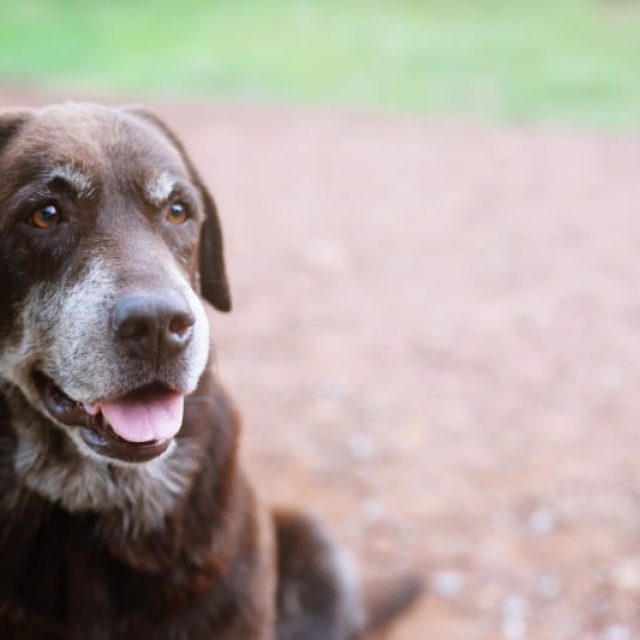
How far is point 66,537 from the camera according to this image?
305cm

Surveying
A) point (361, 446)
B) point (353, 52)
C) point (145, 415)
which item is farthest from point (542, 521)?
point (353, 52)

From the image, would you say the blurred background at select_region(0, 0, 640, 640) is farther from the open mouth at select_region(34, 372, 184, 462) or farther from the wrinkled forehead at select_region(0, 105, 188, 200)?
the wrinkled forehead at select_region(0, 105, 188, 200)

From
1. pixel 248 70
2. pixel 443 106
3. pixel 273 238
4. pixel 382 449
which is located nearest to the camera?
pixel 382 449

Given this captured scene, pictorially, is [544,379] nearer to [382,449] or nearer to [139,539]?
[382,449]

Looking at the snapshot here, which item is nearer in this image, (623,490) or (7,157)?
(7,157)

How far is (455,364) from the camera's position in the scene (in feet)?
21.2

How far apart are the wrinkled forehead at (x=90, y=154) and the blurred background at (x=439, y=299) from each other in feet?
7.40

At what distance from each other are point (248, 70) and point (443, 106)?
3879mm

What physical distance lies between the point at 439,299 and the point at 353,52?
1165 cm

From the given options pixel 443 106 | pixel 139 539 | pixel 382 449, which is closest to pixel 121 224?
pixel 139 539

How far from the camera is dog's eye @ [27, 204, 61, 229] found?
2.83 m

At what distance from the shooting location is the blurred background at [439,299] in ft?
15.4

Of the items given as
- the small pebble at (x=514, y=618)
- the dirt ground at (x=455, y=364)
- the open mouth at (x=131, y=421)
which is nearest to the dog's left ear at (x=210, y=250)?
the open mouth at (x=131, y=421)

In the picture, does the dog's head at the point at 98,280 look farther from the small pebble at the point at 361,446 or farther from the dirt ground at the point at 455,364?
the small pebble at the point at 361,446
